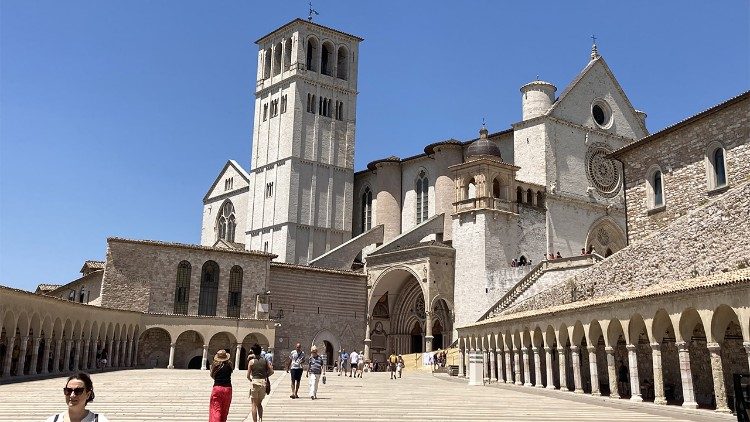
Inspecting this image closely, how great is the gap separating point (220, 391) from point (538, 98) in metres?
40.0

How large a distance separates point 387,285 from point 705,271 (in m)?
31.1

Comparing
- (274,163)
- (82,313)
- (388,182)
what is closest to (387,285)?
(388,182)

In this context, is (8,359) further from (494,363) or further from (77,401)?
(77,401)

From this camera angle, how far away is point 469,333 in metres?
36.1

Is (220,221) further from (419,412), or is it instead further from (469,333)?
(419,412)

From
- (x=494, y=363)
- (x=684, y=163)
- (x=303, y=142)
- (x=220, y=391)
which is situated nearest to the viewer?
(x=220, y=391)

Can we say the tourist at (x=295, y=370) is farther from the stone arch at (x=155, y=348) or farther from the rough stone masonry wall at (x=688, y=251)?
the stone arch at (x=155, y=348)

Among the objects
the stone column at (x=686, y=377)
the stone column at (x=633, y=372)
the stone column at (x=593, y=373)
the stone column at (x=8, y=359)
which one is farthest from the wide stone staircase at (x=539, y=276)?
the stone column at (x=8, y=359)

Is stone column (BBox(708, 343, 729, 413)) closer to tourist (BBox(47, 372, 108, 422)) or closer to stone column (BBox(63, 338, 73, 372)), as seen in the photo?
tourist (BBox(47, 372, 108, 422))

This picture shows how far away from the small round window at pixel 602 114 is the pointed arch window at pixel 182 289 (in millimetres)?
28790

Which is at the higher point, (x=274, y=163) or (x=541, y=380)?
(x=274, y=163)

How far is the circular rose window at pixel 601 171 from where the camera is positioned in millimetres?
48000

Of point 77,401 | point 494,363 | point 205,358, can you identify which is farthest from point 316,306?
point 77,401

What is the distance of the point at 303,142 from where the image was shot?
61.8m
